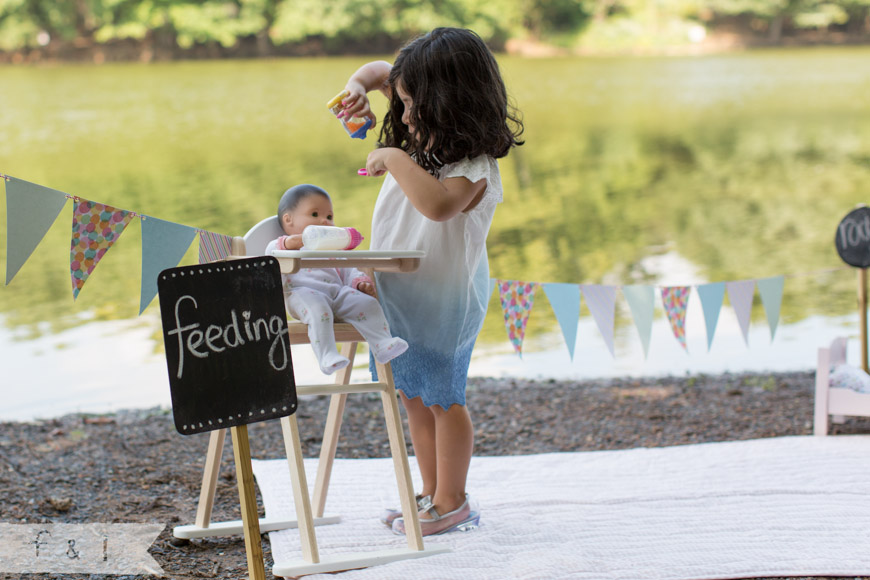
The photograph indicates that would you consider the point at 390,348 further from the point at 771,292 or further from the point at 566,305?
the point at 771,292

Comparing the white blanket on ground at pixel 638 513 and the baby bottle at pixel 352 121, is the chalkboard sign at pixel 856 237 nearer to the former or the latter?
the white blanket on ground at pixel 638 513

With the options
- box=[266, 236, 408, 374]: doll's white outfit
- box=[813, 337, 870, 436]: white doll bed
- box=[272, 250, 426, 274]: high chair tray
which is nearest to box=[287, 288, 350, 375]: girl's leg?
box=[266, 236, 408, 374]: doll's white outfit

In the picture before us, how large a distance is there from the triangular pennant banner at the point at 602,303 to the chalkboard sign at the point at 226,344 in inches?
64.5

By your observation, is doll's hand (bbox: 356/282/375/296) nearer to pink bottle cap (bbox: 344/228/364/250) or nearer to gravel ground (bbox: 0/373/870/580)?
pink bottle cap (bbox: 344/228/364/250)

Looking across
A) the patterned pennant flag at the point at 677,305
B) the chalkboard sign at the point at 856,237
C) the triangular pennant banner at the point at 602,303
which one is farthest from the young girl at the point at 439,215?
the chalkboard sign at the point at 856,237

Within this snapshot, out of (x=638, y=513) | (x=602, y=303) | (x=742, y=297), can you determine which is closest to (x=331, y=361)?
(x=638, y=513)

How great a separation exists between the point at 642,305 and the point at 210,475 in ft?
5.32

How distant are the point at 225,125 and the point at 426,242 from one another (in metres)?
16.3

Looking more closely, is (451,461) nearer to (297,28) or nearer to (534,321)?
(534,321)

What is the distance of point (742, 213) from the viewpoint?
37.7 feet

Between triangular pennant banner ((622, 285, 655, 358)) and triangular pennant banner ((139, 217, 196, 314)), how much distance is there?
1615mm

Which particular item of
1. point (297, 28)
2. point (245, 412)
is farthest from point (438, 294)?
point (297, 28)

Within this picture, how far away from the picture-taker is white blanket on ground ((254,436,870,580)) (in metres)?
2.19

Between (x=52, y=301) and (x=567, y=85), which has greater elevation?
(x=567, y=85)
